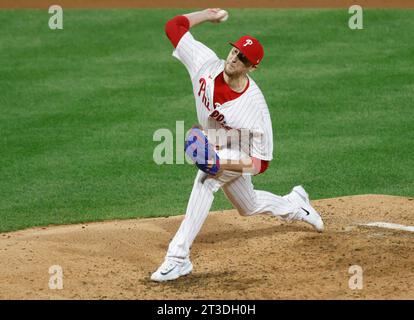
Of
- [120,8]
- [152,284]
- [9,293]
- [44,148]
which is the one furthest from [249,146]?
[120,8]

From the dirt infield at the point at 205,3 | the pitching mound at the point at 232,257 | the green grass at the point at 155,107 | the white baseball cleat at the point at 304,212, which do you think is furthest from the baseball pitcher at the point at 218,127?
the dirt infield at the point at 205,3

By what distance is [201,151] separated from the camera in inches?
280

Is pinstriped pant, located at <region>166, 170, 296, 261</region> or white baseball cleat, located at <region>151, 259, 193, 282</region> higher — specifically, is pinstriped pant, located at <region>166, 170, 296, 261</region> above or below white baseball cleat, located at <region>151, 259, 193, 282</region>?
above

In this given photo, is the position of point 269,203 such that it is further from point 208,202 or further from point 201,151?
point 201,151

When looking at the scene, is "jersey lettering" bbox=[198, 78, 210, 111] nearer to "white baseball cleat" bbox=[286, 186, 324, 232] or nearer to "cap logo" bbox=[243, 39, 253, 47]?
"cap logo" bbox=[243, 39, 253, 47]

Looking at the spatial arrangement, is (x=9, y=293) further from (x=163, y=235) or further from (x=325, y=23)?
(x=325, y=23)

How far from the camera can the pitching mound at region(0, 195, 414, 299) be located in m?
Answer: 7.06

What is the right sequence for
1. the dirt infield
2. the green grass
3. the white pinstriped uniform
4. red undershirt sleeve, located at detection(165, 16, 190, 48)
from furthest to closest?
the dirt infield
the green grass
red undershirt sleeve, located at detection(165, 16, 190, 48)
the white pinstriped uniform

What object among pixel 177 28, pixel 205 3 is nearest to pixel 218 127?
pixel 177 28

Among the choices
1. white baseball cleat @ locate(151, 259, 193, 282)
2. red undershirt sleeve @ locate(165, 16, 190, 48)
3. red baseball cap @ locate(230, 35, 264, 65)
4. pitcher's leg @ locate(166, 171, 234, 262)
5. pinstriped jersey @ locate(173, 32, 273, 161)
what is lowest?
white baseball cleat @ locate(151, 259, 193, 282)

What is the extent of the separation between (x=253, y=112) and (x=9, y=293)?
2201mm

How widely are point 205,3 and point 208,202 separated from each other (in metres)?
8.66

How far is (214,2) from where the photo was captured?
→ 15.8 m

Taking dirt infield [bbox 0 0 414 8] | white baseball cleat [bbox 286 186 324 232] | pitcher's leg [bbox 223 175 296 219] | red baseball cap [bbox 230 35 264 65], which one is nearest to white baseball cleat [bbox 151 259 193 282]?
pitcher's leg [bbox 223 175 296 219]
